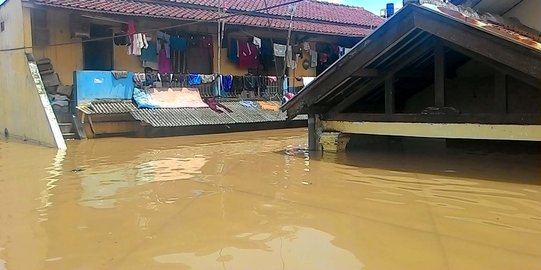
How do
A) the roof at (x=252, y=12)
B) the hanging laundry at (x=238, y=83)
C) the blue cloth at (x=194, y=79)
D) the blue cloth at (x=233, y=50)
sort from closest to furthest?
the roof at (x=252, y=12) → the blue cloth at (x=194, y=79) → the hanging laundry at (x=238, y=83) → the blue cloth at (x=233, y=50)

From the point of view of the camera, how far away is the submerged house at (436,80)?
257 inches

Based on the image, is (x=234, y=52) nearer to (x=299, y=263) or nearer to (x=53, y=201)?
(x=53, y=201)

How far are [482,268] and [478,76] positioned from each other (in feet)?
24.0

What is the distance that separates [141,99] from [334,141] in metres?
7.15

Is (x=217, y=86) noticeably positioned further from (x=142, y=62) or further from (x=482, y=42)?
(x=482, y=42)

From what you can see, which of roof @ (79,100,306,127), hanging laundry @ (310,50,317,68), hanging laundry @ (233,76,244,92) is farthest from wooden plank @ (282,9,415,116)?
hanging laundry @ (310,50,317,68)

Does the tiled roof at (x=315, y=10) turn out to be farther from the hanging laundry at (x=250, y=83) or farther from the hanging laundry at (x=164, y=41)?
the hanging laundry at (x=250, y=83)

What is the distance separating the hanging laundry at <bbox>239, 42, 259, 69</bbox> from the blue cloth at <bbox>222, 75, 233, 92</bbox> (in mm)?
1643

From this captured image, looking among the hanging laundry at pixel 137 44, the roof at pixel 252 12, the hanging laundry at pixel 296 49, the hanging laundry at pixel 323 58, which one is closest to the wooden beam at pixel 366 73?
the roof at pixel 252 12

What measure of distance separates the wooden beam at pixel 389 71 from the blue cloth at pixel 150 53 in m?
8.70

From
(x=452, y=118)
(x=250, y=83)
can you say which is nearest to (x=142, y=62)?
(x=250, y=83)

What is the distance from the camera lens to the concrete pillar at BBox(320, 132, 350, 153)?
30.8ft

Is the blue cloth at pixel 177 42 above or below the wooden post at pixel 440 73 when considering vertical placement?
above

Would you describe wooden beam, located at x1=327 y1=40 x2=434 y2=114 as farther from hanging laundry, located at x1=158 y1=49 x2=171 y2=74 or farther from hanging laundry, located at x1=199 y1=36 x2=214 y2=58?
hanging laundry, located at x1=199 y1=36 x2=214 y2=58
